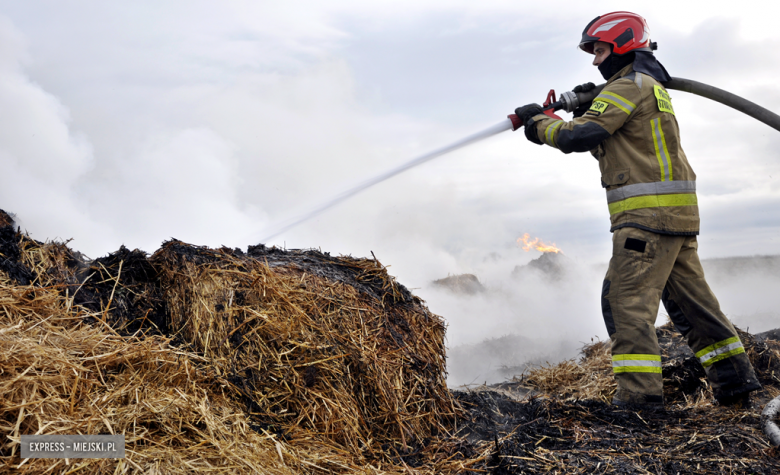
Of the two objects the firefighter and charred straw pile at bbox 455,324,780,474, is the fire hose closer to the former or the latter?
the firefighter

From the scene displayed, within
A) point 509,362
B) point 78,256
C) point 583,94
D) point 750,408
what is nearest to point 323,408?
point 78,256

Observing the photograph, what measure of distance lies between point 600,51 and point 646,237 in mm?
1752

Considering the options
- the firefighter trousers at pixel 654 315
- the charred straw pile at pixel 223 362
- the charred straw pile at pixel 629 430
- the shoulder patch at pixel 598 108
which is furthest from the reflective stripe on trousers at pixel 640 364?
the shoulder patch at pixel 598 108

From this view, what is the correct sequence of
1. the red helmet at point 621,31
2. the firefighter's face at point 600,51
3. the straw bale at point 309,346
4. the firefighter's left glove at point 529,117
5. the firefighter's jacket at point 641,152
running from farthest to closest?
the firefighter's left glove at point 529,117 < the firefighter's face at point 600,51 < the red helmet at point 621,31 < the firefighter's jacket at point 641,152 < the straw bale at point 309,346

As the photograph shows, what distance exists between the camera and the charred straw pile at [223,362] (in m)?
2.10

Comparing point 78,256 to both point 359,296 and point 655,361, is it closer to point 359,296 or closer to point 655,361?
point 359,296

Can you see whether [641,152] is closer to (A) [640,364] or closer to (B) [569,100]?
(B) [569,100]

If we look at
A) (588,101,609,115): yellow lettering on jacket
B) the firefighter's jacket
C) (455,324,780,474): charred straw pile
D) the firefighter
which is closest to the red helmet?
the firefighter

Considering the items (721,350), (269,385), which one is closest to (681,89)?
(721,350)

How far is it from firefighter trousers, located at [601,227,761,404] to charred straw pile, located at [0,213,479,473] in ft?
4.47

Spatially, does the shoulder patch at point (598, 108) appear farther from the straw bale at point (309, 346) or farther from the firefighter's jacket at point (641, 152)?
the straw bale at point (309, 346)

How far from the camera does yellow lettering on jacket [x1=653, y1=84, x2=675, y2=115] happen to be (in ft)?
13.0

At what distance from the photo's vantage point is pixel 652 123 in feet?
12.9

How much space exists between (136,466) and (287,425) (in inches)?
36.2
